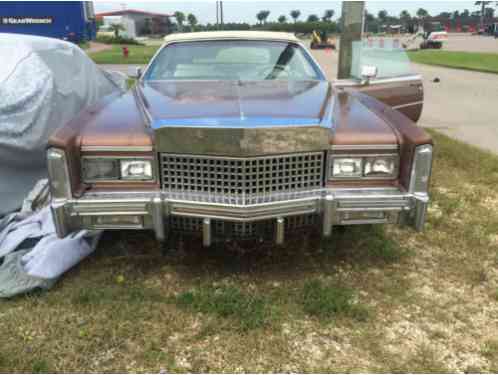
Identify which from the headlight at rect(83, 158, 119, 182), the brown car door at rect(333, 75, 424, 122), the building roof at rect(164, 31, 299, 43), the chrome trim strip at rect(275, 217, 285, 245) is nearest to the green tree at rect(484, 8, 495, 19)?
the brown car door at rect(333, 75, 424, 122)

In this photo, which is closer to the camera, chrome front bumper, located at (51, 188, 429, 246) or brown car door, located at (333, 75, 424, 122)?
chrome front bumper, located at (51, 188, 429, 246)

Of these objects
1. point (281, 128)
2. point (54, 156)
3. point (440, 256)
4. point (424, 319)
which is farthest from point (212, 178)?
point (440, 256)

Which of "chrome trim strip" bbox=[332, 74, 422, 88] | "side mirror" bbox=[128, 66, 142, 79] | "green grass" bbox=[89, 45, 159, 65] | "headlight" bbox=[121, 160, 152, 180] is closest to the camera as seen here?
"headlight" bbox=[121, 160, 152, 180]

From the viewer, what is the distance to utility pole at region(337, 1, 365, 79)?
6977 millimetres

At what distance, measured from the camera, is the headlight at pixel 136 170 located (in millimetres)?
2584

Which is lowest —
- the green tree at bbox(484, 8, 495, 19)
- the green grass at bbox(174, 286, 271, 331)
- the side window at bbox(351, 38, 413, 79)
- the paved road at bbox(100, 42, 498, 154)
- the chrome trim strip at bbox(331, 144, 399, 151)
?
the paved road at bbox(100, 42, 498, 154)

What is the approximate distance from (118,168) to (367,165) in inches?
57.8

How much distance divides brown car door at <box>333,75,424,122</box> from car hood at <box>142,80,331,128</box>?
1653 mm

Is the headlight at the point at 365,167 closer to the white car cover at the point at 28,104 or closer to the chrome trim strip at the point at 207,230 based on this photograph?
the chrome trim strip at the point at 207,230

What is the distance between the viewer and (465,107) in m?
9.25

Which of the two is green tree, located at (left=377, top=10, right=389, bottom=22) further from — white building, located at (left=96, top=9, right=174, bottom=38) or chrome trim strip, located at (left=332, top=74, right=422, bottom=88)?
chrome trim strip, located at (left=332, top=74, right=422, bottom=88)

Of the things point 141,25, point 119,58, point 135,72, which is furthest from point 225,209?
point 141,25

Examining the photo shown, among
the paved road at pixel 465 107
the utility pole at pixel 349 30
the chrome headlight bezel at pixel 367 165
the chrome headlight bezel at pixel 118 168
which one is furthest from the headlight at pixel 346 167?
the utility pole at pixel 349 30

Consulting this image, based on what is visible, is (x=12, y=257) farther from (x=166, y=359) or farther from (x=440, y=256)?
(x=440, y=256)
